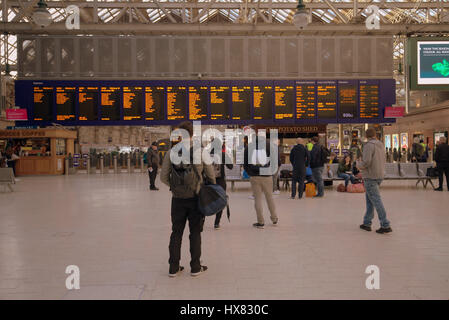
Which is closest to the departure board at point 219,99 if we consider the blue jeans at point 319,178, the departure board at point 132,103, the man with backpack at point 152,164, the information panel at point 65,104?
the departure board at point 132,103

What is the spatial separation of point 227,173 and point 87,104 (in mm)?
6172

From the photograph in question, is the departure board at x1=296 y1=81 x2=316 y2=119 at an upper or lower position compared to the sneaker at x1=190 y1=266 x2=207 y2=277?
upper

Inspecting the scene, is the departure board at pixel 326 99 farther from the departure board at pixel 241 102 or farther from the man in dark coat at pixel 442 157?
the man in dark coat at pixel 442 157

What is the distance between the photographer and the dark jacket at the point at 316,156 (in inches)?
458

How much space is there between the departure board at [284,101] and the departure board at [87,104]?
7.08m

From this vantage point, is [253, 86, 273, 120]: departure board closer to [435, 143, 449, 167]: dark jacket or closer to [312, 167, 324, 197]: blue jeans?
[312, 167, 324, 197]: blue jeans

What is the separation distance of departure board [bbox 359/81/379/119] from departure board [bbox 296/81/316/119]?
1970mm

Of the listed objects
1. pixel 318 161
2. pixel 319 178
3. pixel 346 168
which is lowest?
pixel 319 178

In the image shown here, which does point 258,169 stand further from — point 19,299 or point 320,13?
point 320,13

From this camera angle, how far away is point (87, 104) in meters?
15.4

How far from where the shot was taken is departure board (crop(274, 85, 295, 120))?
51.1ft

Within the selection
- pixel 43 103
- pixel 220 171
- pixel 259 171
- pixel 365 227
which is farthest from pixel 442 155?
pixel 43 103

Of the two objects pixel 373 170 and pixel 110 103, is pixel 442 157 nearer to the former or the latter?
pixel 373 170

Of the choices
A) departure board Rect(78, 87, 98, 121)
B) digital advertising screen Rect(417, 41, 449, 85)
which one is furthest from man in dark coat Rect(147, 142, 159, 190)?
digital advertising screen Rect(417, 41, 449, 85)
